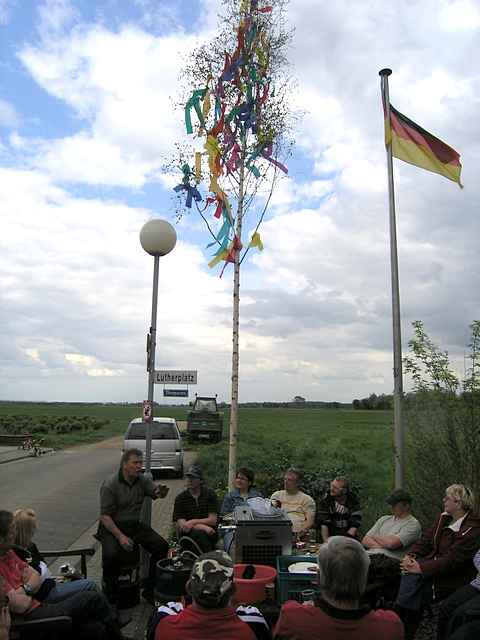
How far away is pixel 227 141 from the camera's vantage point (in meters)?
9.07

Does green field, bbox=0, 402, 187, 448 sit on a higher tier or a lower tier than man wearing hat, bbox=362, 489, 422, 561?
lower

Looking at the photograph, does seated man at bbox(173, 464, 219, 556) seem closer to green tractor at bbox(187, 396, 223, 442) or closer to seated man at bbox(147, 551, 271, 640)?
seated man at bbox(147, 551, 271, 640)

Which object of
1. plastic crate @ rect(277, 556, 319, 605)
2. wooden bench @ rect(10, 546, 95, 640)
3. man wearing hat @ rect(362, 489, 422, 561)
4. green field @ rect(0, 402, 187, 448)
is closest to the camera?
wooden bench @ rect(10, 546, 95, 640)

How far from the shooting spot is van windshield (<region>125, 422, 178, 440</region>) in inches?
619

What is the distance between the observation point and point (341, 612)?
97.0 inches

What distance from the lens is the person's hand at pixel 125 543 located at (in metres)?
5.26

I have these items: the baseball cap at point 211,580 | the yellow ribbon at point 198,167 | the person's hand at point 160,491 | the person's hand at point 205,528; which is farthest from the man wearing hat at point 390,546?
the yellow ribbon at point 198,167

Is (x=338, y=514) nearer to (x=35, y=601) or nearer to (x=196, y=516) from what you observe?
(x=196, y=516)

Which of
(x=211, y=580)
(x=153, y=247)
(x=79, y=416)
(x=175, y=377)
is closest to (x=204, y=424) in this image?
(x=175, y=377)

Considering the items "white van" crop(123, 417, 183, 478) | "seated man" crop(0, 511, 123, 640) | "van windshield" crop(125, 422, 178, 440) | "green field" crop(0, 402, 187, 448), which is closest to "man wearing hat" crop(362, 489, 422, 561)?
"seated man" crop(0, 511, 123, 640)

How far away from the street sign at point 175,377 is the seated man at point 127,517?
4.21ft

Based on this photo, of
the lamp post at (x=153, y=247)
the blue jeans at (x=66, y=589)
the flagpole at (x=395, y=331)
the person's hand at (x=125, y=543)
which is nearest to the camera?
the blue jeans at (x=66, y=589)

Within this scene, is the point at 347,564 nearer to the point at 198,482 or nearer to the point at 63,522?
the point at 198,482

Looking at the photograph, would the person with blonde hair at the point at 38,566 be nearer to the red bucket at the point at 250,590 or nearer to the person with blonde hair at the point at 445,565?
the red bucket at the point at 250,590
